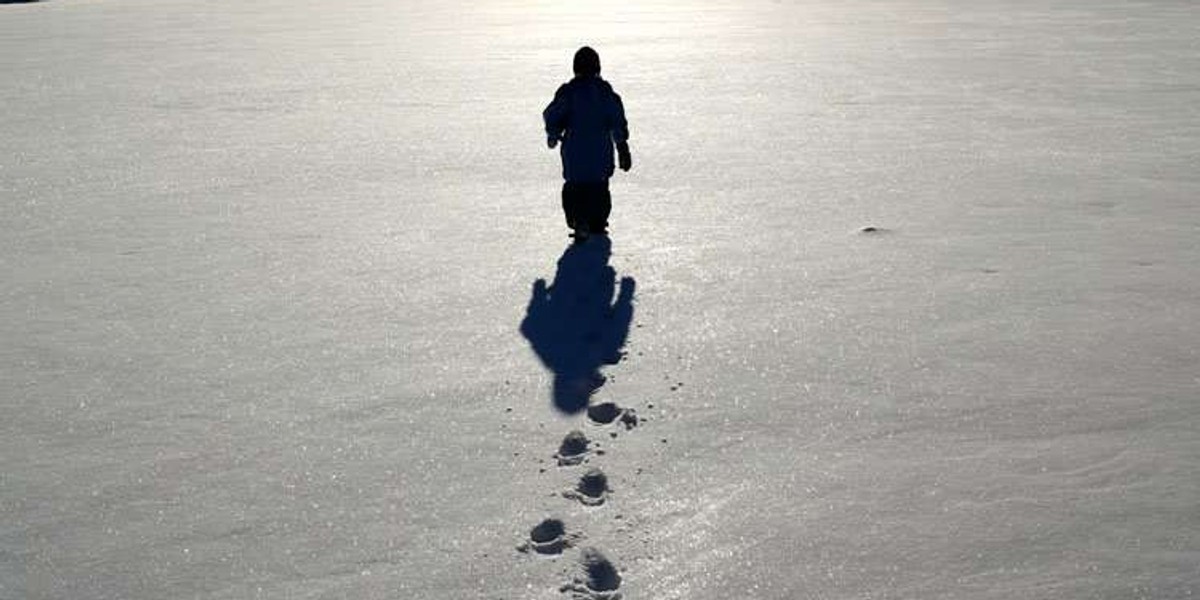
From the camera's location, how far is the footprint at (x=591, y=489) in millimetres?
4094

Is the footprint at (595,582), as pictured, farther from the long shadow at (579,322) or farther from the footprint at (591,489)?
the long shadow at (579,322)

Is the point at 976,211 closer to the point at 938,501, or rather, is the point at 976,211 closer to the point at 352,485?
the point at 938,501

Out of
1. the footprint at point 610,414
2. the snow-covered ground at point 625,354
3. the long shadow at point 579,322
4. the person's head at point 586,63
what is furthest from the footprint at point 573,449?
the person's head at point 586,63

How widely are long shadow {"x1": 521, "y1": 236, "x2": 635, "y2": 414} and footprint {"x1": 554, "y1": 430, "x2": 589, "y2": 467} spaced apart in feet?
1.00

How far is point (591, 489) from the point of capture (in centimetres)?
419

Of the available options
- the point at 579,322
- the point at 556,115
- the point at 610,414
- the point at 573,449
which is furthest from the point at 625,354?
the point at 556,115

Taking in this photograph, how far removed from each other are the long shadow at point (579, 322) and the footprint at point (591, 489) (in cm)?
69

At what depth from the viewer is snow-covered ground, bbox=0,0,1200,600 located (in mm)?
3770

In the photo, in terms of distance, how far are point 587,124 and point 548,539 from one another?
14.5 feet

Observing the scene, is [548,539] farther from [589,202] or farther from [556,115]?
[556,115]

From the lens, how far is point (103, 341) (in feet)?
19.6

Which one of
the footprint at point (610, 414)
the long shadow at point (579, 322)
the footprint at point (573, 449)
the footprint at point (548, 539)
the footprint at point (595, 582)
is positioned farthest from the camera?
the long shadow at point (579, 322)

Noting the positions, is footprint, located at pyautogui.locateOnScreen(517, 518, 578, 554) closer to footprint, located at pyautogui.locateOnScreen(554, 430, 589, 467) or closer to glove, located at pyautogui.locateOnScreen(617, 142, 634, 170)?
footprint, located at pyautogui.locateOnScreen(554, 430, 589, 467)

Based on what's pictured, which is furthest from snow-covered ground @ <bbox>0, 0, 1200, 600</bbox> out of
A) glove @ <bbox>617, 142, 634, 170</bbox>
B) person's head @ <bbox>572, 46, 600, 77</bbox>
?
person's head @ <bbox>572, 46, 600, 77</bbox>
